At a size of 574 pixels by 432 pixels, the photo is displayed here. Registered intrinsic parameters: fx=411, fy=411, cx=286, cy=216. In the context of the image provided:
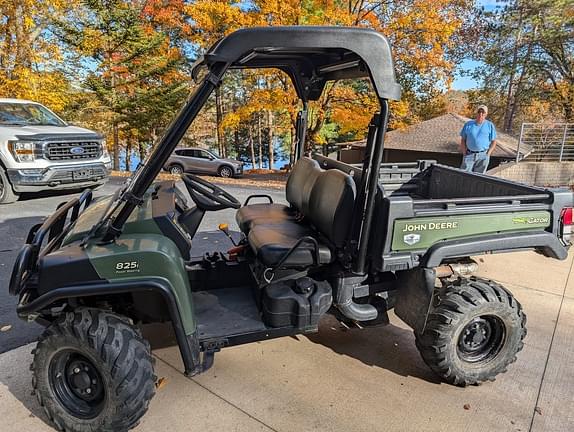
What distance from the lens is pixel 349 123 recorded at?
449 inches

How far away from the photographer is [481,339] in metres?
2.87

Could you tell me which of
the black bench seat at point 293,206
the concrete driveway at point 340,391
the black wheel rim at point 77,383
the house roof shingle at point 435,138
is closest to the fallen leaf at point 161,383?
the concrete driveway at point 340,391

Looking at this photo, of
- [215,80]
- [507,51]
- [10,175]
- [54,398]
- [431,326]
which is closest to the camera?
[215,80]

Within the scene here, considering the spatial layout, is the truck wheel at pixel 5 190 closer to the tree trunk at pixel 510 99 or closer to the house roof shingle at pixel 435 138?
the house roof shingle at pixel 435 138

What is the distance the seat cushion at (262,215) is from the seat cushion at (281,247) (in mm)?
287

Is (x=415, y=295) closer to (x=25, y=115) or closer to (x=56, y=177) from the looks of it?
(x=56, y=177)

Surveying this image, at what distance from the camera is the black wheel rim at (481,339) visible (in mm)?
2805

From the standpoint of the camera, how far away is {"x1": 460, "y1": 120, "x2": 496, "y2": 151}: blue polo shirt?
676 cm

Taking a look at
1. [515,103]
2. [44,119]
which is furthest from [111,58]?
[515,103]

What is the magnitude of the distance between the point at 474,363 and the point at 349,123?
30.5 ft

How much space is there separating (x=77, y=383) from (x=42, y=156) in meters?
5.16

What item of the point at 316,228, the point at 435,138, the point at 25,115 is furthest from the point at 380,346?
the point at 435,138

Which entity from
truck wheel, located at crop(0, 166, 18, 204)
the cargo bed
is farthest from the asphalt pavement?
the cargo bed

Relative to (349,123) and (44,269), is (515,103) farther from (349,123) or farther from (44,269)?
(44,269)
